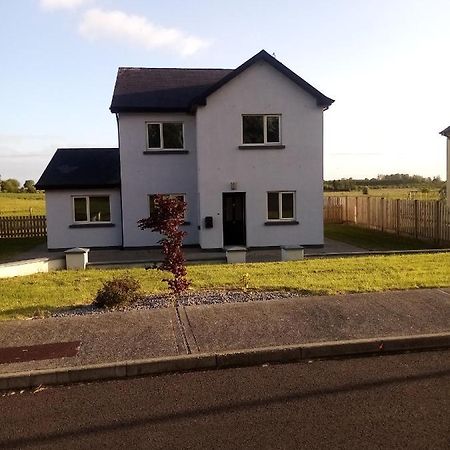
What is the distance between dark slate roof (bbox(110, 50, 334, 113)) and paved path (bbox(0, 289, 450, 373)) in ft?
35.8

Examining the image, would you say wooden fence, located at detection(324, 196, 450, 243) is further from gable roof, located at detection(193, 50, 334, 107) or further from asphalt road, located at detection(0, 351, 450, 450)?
asphalt road, located at detection(0, 351, 450, 450)

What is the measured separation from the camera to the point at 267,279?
35.8ft

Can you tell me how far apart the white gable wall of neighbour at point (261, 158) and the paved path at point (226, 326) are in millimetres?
9501

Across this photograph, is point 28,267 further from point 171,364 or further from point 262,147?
point 262,147

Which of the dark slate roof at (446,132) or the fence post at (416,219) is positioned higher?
the dark slate roof at (446,132)

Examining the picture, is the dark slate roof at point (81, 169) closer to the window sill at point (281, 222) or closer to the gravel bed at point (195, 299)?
the window sill at point (281, 222)

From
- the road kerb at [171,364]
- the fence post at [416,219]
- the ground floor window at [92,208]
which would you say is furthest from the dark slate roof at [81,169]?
the road kerb at [171,364]

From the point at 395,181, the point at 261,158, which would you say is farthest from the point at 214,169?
the point at 395,181

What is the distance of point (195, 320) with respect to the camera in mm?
7621

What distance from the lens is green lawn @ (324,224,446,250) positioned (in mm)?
18406

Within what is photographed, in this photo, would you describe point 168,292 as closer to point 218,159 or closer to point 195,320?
point 195,320

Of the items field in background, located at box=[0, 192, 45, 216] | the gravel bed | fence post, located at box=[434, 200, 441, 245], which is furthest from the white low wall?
field in background, located at box=[0, 192, 45, 216]

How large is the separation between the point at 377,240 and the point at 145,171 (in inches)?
392

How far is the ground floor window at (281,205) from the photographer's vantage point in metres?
18.4
